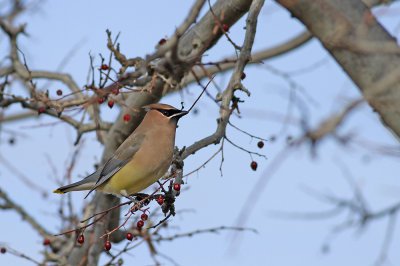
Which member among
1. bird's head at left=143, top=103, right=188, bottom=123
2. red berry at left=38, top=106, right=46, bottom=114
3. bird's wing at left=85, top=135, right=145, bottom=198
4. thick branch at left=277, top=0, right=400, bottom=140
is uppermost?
red berry at left=38, top=106, right=46, bottom=114

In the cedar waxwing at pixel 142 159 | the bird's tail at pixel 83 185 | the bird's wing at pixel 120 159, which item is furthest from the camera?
the bird's tail at pixel 83 185

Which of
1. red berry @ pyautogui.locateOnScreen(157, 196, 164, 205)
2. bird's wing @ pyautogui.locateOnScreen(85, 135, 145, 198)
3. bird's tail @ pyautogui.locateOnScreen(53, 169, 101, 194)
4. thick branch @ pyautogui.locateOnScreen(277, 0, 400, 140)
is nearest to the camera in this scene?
thick branch @ pyautogui.locateOnScreen(277, 0, 400, 140)

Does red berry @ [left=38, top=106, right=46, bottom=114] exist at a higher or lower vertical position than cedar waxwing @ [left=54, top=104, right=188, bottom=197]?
higher

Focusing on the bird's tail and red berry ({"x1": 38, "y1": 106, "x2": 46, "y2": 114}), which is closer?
the bird's tail

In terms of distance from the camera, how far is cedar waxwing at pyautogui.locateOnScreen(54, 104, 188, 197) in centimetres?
481

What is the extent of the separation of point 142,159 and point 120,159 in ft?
1.03

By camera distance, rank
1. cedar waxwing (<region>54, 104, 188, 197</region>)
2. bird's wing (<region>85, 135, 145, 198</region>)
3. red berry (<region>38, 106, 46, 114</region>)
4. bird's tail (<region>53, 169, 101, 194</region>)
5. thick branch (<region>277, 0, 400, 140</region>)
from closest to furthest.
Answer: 1. thick branch (<region>277, 0, 400, 140</region>)
2. cedar waxwing (<region>54, 104, 188, 197</region>)
3. bird's wing (<region>85, 135, 145, 198</region>)
4. bird's tail (<region>53, 169, 101, 194</region>)
5. red berry (<region>38, 106, 46, 114</region>)

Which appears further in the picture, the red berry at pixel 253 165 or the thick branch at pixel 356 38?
the red berry at pixel 253 165

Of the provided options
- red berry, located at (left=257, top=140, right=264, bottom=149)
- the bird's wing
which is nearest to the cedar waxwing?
the bird's wing

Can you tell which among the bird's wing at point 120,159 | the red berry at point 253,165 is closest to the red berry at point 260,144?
the red berry at point 253,165

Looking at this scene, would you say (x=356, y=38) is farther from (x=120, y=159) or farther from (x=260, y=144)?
(x=120, y=159)

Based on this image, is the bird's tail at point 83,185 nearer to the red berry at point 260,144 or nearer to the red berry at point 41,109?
the red berry at point 41,109

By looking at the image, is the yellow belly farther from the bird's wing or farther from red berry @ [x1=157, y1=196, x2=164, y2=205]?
red berry @ [x1=157, y1=196, x2=164, y2=205]

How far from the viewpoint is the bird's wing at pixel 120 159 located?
5.04 meters
